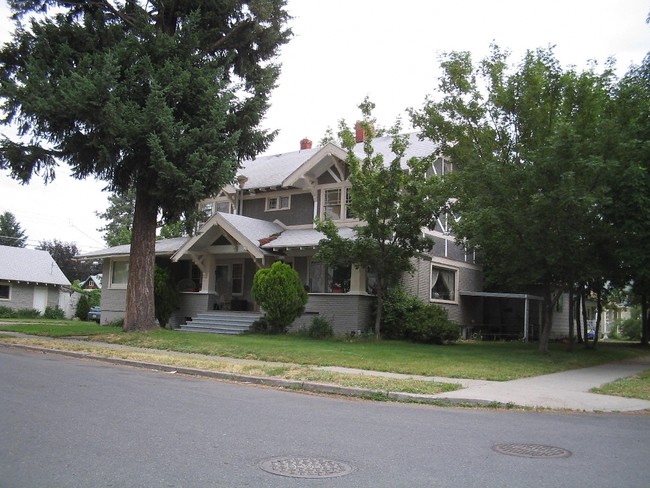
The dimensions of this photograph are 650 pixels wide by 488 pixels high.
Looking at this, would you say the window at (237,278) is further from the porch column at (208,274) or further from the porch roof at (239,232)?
the porch roof at (239,232)

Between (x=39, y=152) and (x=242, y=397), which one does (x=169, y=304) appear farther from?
(x=242, y=397)

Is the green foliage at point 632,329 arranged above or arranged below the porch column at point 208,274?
below

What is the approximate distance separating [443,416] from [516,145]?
46.5ft

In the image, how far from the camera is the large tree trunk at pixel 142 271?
2084 centimetres

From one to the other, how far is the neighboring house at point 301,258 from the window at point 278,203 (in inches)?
1.8

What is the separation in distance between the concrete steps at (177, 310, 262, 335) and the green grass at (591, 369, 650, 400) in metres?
13.7

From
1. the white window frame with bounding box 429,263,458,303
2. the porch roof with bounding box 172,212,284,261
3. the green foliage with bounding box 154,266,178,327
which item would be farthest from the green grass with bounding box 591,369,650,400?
the green foliage with bounding box 154,266,178,327

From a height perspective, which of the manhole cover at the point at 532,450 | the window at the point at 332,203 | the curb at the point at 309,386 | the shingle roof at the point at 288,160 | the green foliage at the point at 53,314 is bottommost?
the green foliage at the point at 53,314

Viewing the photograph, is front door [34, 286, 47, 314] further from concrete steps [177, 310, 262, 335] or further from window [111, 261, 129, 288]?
concrete steps [177, 310, 262, 335]

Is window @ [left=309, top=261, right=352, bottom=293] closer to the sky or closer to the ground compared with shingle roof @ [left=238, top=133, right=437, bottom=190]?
closer to the ground

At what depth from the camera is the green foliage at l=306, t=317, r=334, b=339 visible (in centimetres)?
2228

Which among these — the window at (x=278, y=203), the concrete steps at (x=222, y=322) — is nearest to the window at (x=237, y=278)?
the concrete steps at (x=222, y=322)

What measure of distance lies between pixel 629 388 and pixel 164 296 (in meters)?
19.5

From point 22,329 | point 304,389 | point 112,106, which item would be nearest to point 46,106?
point 112,106
